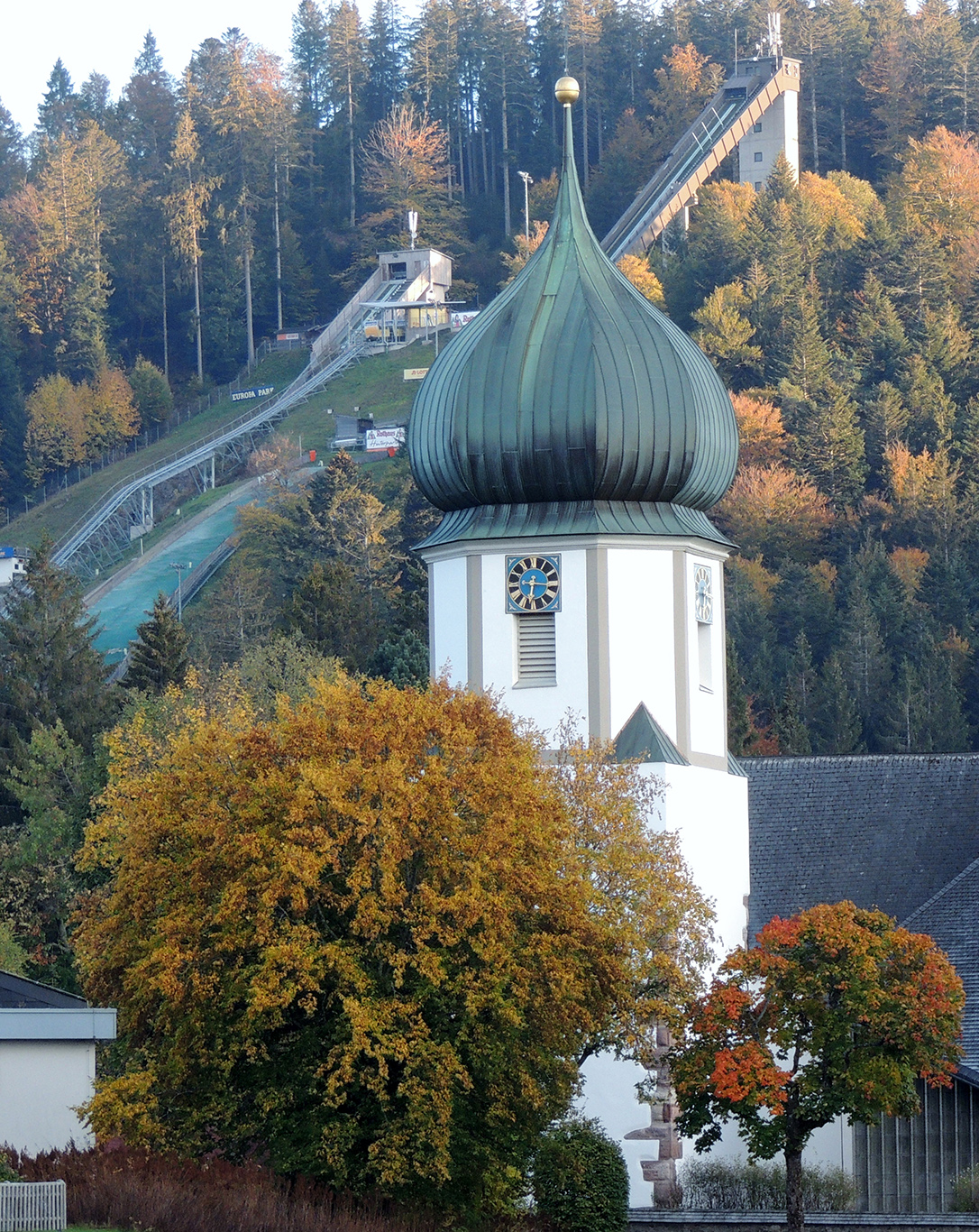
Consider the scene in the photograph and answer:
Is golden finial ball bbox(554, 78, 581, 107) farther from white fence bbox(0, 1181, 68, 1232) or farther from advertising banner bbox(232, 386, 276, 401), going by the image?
advertising banner bbox(232, 386, 276, 401)

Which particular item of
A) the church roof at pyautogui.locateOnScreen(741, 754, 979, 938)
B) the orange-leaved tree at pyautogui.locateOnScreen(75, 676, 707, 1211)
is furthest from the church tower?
the orange-leaved tree at pyautogui.locateOnScreen(75, 676, 707, 1211)

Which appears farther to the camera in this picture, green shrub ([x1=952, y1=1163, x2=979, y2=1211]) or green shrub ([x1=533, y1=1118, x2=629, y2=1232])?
green shrub ([x1=952, y1=1163, x2=979, y2=1211])

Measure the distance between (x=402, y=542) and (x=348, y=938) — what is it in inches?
2373

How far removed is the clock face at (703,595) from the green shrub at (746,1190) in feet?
23.8

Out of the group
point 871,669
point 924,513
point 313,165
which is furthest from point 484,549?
point 313,165

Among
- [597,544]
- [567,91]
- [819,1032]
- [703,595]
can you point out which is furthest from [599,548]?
[819,1032]

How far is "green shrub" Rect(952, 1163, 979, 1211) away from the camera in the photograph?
3397cm

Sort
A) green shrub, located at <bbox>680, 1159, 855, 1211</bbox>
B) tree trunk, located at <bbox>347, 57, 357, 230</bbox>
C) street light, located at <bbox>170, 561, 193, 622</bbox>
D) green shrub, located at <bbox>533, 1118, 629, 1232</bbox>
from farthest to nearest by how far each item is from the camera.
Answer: tree trunk, located at <bbox>347, 57, 357, 230</bbox>, street light, located at <bbox>170, 561, 193, 622</bbox>, green shrub, located at <bbox>680, 1159, 855, 1211</bbox>, green shrub, located at <bbox>533, 1118, 629, 1232</bbox>

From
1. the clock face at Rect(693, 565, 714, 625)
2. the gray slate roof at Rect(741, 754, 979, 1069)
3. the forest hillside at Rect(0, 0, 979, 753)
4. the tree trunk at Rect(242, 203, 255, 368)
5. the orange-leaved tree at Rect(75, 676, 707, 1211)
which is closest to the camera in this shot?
the orange-leaved tree at Rect(75, 676, 707, 1211)

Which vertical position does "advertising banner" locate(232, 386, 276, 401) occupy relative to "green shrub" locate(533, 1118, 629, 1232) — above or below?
above

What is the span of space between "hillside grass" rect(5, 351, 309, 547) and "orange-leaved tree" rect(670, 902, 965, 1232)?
3425 inches

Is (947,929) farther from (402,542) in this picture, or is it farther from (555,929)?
(402,542)

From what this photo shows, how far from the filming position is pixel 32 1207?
22.8 m

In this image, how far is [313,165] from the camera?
523 feet
